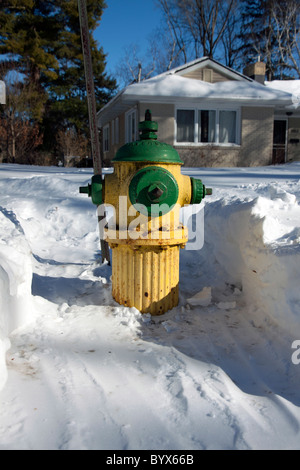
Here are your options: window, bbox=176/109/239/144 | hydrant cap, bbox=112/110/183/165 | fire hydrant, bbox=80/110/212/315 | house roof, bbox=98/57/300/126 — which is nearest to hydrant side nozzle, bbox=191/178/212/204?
fire hydrant, bbox=80/110/212/315

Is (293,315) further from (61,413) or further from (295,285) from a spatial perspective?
(61,413)

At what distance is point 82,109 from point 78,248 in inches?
776

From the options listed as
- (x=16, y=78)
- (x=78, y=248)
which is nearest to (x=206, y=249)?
(x=78, y=248)

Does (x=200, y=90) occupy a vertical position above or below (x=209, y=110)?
above

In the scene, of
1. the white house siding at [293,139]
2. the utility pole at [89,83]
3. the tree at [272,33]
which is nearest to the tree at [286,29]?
the tree at [272,33]

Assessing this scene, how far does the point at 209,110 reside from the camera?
1433 cm

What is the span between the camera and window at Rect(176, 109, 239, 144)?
46.5ft

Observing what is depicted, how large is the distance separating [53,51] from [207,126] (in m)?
14.4

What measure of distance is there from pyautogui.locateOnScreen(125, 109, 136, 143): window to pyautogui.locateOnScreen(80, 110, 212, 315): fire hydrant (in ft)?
40.3

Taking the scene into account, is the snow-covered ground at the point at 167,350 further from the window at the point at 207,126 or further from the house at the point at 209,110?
the window at the point at 207,126

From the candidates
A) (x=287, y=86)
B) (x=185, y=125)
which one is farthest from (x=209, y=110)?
(x=287, y=86)

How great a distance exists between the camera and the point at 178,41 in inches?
1156

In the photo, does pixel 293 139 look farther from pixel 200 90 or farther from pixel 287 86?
pixel 200 90

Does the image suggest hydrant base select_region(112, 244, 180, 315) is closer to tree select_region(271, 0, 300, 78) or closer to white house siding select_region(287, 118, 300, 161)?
white house siding select_region(287, 118, 300, 161)
